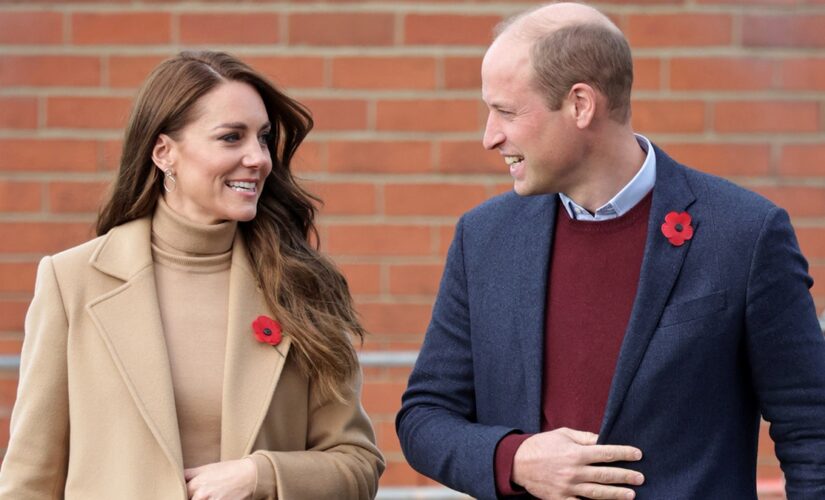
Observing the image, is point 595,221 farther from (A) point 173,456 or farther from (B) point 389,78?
(B) point 389,78

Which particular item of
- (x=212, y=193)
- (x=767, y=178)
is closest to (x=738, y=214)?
(x=212, y=193)

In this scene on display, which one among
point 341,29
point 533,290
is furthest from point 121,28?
point 533,290

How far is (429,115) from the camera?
19.7ft

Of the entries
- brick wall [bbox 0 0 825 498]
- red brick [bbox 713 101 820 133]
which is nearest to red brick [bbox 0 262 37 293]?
brick wall [bbox 0 0 825 498]

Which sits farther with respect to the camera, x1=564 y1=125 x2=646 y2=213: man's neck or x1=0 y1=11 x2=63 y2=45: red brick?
x1=0 y1=11 x2=63 y2=45: red brick

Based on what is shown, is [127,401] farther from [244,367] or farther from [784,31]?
[784,31]

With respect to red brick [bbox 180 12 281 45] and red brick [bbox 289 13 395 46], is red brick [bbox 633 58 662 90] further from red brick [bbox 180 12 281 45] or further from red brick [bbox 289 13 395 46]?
red brick [bbox 180 12 281 45]

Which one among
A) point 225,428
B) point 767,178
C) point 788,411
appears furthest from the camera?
point 767,178

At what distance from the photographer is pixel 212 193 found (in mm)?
4070

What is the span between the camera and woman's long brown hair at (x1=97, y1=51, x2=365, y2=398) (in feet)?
Answer: 13.4

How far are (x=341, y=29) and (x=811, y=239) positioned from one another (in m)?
1.87

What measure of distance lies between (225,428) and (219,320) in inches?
11.7

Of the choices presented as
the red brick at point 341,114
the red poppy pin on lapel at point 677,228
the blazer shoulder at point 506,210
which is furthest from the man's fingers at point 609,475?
the red brick at point 341,114

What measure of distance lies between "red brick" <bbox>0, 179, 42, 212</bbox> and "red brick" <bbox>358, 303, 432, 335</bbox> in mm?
1245
